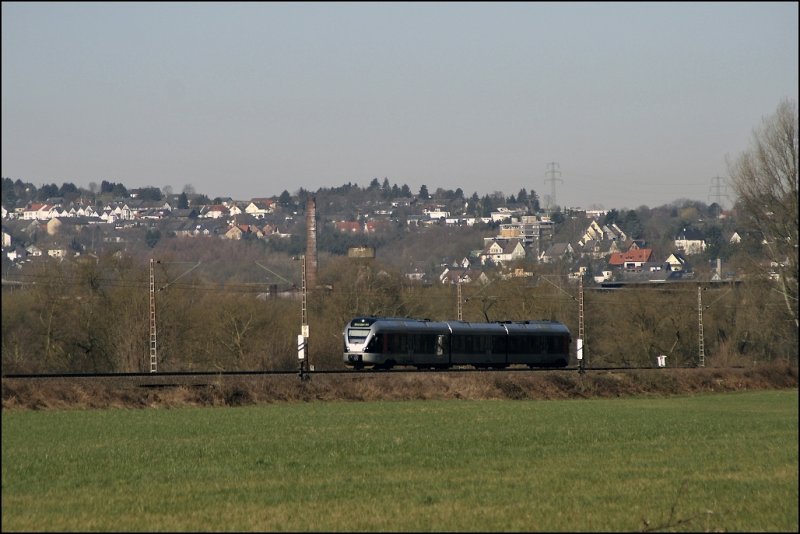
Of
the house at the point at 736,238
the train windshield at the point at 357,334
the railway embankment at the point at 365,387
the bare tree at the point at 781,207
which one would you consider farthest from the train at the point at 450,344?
the bare tree at the point at 781,207

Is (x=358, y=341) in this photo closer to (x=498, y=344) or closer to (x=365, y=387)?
(x=498, y=344)

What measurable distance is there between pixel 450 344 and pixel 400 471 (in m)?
40.0

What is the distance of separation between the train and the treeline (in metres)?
7.28

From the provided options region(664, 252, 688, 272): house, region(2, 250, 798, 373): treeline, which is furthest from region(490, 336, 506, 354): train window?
region(664, 252, 688, 272): house

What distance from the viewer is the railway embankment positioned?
39.6 metres

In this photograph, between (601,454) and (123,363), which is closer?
(601,454)

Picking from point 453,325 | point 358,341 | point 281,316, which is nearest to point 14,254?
point 358,341

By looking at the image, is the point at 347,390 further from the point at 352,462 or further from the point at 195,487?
the point at 195,487

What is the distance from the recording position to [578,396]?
53750 mm

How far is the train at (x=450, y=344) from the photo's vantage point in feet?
194

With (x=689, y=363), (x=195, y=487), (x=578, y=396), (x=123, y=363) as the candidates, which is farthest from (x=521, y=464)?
(x=689, y=363)

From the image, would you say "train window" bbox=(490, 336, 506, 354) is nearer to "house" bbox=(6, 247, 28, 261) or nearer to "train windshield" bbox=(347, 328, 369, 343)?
"train windshield" bbox=(347, 328, 369, 343)

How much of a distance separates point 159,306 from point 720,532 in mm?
65543

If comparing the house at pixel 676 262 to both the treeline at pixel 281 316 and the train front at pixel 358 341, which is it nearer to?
the treeline at pixel 281 316
